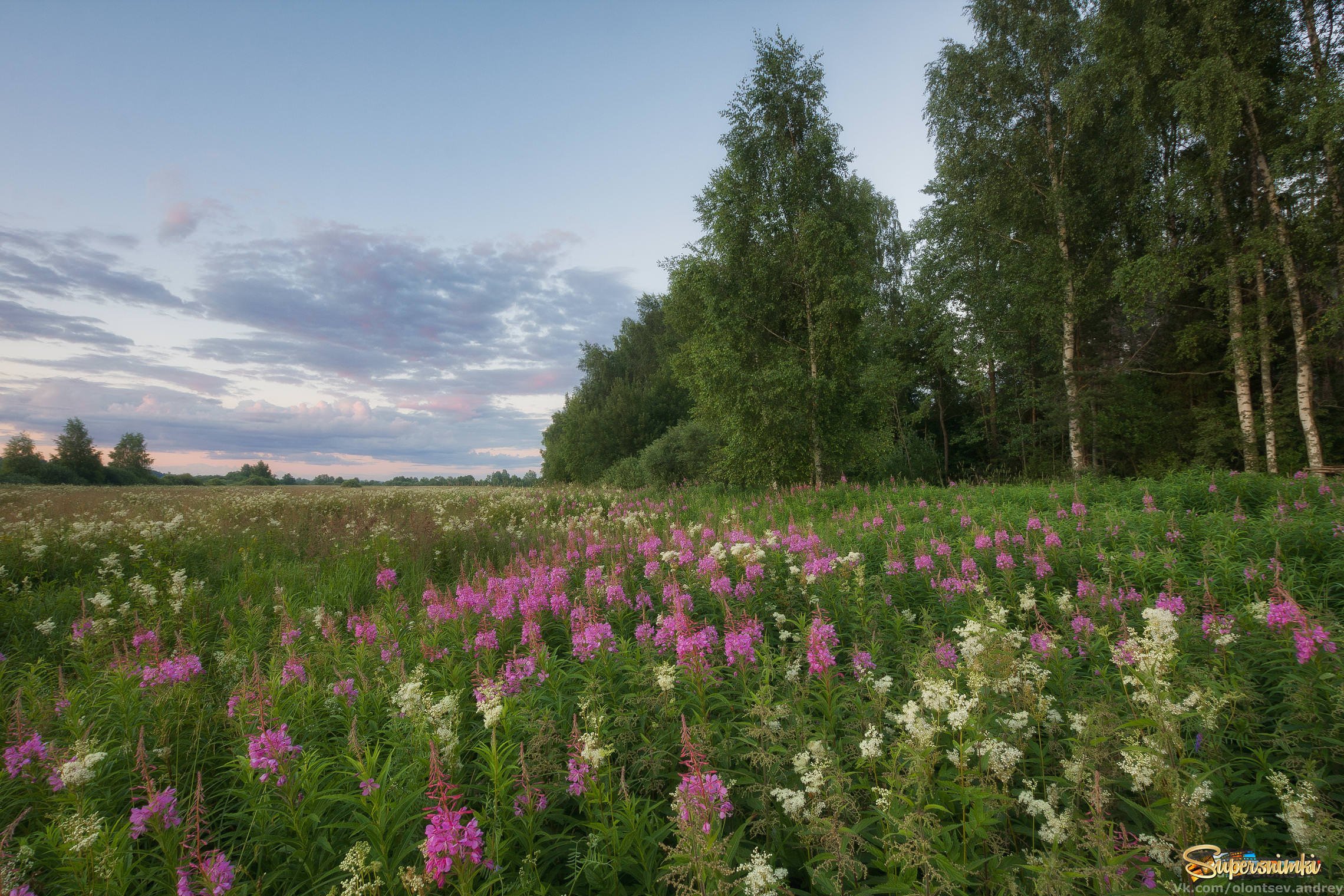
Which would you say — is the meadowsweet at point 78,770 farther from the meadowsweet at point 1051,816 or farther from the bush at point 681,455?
the bush at point 681,455

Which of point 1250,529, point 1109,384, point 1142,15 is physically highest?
point 1142,15

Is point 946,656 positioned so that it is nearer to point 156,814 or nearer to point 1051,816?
point 1051,816

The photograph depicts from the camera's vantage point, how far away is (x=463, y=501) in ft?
56.1

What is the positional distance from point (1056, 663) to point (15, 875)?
5345mm

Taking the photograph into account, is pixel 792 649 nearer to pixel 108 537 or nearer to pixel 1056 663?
pixel 1056 663

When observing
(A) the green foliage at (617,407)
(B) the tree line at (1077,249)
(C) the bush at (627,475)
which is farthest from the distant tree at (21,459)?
(B) the tree line at (1077,249)

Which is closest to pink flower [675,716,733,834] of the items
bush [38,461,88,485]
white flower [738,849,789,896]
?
white flower [738,849,789,896]

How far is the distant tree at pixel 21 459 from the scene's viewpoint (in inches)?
1389

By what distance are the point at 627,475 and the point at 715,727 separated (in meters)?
24.1

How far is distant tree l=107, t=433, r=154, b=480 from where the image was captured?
47469mm

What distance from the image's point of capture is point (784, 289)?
680 inches

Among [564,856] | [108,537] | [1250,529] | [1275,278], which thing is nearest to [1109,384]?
[1275,278]

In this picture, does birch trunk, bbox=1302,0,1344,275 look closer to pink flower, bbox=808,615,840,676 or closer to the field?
the field

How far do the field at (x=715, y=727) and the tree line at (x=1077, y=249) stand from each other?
10.6 m
